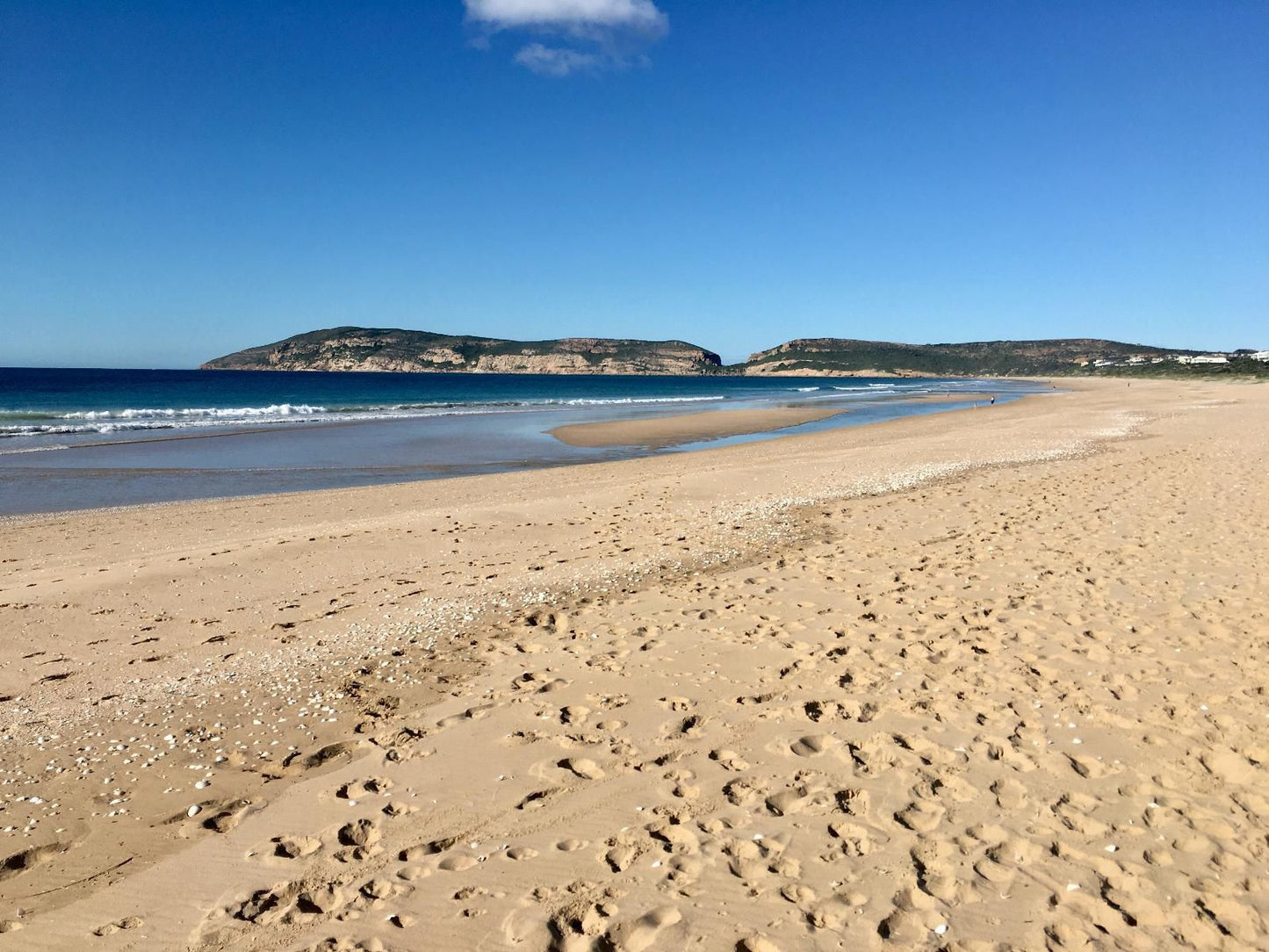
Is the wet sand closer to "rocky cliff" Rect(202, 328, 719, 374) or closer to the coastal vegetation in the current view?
the coastal vegetation

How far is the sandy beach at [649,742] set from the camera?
10.0 ft

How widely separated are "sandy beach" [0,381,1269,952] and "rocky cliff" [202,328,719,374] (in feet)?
577

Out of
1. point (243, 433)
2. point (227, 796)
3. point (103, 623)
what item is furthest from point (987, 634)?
point (243, 433)

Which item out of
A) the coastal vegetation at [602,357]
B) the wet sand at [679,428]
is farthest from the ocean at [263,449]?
the coastal vegetation at [602,357]

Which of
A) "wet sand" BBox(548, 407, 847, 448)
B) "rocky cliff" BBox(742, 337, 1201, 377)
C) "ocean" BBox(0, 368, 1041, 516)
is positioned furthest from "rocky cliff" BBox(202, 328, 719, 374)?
"wet sand" BBox(548, 407, 847, 448)

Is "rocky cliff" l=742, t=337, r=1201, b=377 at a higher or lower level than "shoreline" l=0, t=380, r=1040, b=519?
higher

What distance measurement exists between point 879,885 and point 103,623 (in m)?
6.96

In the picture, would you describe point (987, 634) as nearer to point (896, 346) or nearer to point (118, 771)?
point (118, 771)

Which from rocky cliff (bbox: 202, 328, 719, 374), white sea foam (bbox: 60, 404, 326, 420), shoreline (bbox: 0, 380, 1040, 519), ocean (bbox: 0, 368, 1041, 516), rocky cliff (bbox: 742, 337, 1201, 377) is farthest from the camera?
rocky cliff (bbox: 202, 328, 719, 374)

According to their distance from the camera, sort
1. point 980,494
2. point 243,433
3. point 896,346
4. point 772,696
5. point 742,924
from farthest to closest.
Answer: point 896,346
point 243,433
point 980,494
point 772,696
point 742,924

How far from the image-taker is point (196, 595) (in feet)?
24.8

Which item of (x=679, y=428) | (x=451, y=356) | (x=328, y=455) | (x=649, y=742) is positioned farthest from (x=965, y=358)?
(x=649, y=742)

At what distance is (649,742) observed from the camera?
441 cm

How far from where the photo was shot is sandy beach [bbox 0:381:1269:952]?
306 centimetres
